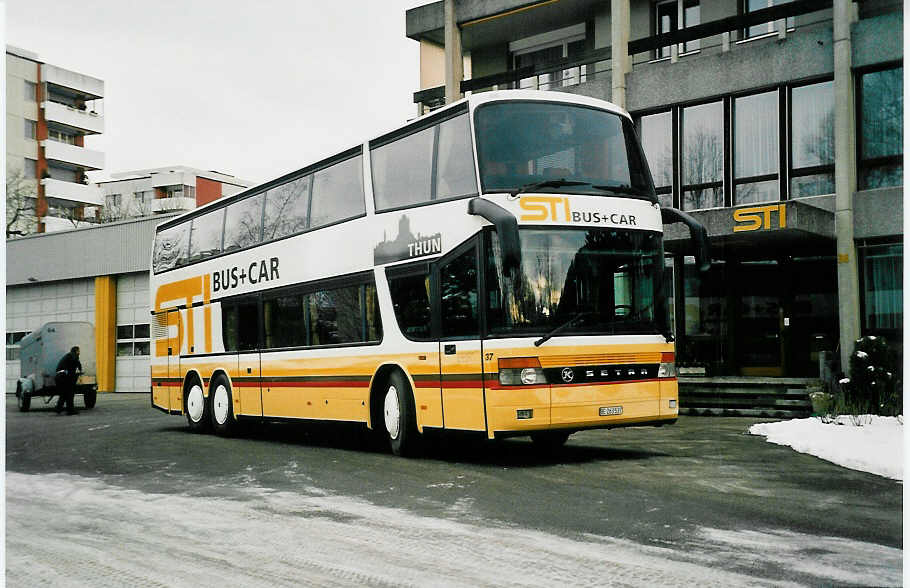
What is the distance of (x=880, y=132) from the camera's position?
18.9 metres

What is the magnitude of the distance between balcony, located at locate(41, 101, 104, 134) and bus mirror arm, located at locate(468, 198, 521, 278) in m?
4.82

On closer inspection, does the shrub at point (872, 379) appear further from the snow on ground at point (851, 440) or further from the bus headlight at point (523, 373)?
the bus headlight at point (523, 373)

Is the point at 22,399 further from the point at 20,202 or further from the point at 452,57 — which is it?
the point at 452,57

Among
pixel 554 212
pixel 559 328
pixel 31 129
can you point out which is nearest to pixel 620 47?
pixel 31 129

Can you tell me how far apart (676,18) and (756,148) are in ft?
13.9

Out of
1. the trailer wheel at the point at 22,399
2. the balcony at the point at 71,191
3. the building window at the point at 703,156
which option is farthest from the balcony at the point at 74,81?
the trailer wheel at the point at 22,399

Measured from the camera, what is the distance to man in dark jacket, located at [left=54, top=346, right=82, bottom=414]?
2498 centimetres

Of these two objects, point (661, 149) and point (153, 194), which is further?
point (153, 194)

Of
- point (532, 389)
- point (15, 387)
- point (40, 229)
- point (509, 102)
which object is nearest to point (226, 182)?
point (509, 102)

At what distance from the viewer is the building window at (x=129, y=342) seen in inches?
1369

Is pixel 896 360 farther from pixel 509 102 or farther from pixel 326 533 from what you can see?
pixel 326 533

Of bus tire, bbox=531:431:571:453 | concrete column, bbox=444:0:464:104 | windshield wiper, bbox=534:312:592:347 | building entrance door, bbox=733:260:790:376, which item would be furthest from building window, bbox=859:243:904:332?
concrete column, bbox=444:0:464:104

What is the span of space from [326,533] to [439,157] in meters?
5.56

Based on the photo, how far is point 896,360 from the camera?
54.0 ft
